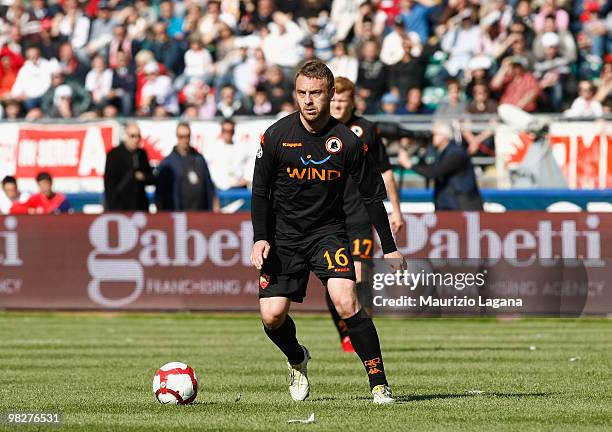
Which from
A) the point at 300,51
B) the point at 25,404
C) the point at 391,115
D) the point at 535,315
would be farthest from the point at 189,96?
the point at 25,404

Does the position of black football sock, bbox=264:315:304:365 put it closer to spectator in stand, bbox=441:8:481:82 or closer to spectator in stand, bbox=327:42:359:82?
spectator in stand, bbox=327:42:359:82

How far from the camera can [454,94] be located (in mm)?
23547

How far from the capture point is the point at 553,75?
2427 cm

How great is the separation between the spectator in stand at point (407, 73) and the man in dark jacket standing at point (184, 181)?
4.63m

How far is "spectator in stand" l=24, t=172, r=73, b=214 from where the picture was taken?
73.5ft

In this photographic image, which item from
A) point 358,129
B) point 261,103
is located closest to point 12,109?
point 261,103

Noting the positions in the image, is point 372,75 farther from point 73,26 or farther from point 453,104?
point 73,26

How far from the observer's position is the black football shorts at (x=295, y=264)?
9359 millimetres

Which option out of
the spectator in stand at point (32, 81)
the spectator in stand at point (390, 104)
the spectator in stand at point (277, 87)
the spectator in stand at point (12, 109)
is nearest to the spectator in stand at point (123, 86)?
the spectator in stand at point (32, 81)

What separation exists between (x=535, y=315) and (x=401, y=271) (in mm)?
9685

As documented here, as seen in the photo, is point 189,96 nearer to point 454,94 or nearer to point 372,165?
point 454,94

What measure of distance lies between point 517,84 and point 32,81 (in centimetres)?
1005

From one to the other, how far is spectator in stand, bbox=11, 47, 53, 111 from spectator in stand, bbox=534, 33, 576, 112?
9902 millimetres

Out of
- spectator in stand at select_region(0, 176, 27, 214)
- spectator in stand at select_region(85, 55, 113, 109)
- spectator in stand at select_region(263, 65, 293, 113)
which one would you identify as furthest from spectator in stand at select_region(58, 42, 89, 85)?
spectator in stand at select_region(0, 176, 27, 214)
